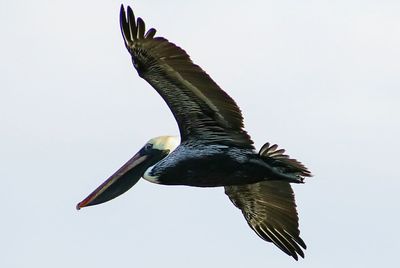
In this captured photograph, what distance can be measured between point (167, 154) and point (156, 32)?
11.7ft

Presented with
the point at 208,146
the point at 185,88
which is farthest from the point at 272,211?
the point at 185,88

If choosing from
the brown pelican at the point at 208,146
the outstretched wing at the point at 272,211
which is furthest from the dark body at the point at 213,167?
the outstretched wing at the point at 272,211

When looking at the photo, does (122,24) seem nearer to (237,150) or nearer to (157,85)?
(157,85)

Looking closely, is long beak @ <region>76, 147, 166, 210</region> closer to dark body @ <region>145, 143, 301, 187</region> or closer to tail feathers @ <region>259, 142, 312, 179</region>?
dark body @ <region>145, 143, 301, 187</region>

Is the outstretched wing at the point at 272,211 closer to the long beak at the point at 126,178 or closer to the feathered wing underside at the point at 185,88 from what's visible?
the long beak at the point at 126,178

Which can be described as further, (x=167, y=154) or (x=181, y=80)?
(x=167, y=154)

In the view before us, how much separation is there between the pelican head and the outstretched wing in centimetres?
105

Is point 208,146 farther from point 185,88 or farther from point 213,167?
point 185,88

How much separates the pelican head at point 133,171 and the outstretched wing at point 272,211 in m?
1.05

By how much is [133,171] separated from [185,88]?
3376 millimetres

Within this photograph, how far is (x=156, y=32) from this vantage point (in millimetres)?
19734

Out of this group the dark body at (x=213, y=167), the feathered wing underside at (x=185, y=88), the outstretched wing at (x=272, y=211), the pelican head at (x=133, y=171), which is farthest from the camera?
the pelican head at (x=133, y=171)

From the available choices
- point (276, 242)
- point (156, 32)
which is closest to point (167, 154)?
point (276, 242)

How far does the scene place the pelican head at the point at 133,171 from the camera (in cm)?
2297
